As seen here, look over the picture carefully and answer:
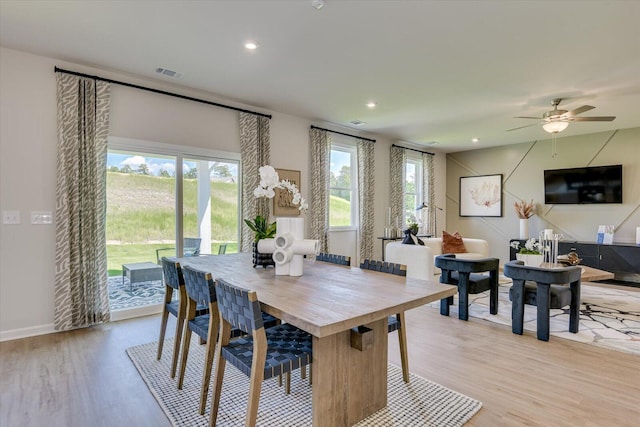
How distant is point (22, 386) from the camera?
7.49 ft

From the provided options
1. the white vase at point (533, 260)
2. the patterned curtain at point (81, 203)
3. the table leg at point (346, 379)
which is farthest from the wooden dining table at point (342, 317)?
the white vase at point (533, 260)

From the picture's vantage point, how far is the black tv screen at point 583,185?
19.8 feet

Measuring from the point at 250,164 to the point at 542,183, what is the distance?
5.96 m

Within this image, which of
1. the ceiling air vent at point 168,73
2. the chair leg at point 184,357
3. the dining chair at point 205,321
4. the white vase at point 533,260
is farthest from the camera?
the white vase at point 533,260

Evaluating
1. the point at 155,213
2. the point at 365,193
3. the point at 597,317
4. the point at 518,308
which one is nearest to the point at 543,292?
the point at 518,308

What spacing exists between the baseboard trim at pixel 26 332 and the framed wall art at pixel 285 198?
288cm

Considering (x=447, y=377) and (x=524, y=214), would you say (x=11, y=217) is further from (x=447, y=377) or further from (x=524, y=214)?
(x=524, y=214)

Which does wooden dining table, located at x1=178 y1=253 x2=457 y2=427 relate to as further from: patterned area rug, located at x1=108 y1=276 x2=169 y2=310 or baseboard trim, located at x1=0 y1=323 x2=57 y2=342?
baseboard trim, located at x1=0 y1=323 x2=57 y2=342

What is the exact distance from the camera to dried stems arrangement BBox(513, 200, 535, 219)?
271 inches

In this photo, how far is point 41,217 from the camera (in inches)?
129

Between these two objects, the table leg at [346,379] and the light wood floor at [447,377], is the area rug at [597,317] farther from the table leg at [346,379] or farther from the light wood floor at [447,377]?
the table leg at [346,379]

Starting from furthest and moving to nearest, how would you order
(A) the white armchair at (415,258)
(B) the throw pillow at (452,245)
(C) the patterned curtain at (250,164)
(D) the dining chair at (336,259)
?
(B) the throw pillow at (452,245), (A) the white armchair at (415,258), (C) the patterned curtain at (250,164), (D) the dining chair at (336,259)

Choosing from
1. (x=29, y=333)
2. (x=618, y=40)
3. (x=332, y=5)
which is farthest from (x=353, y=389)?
(x=618, y=40)

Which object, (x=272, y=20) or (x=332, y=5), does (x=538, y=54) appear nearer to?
(x=332, y=5)
